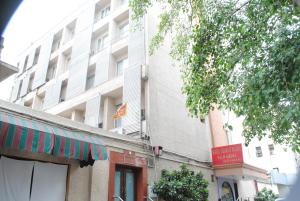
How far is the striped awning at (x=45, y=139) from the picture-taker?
21.2ft

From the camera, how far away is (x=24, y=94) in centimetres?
2144

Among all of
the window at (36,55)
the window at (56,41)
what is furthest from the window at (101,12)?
the window at (36,55)

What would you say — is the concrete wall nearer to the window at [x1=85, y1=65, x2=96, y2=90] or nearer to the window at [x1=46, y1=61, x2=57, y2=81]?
the window at [x1=85, y1=65, x2=96, y2=90]

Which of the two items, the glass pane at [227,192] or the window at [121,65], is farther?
the window at [121,65]

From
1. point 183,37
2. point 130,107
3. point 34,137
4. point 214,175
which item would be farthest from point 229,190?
point 34,137

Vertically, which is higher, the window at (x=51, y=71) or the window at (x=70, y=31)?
the window at (x=70, y=31)

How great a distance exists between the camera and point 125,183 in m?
10.3

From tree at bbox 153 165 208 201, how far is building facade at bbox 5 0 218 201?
22.7 inches

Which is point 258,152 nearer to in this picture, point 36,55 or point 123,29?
point 123,29

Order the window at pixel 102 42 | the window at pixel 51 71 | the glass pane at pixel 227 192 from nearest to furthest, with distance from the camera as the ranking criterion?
the glass pane at pixel 227 192, the window at pixel 102 42, the window at pixel 51 71

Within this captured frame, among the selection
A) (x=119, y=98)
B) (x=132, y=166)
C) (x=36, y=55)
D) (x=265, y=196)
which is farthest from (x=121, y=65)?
(x=265, y=196)

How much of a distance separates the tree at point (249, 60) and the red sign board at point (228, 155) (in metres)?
4.20

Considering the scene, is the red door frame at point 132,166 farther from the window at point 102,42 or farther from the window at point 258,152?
the window at point 258,152

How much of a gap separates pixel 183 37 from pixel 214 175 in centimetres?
818
